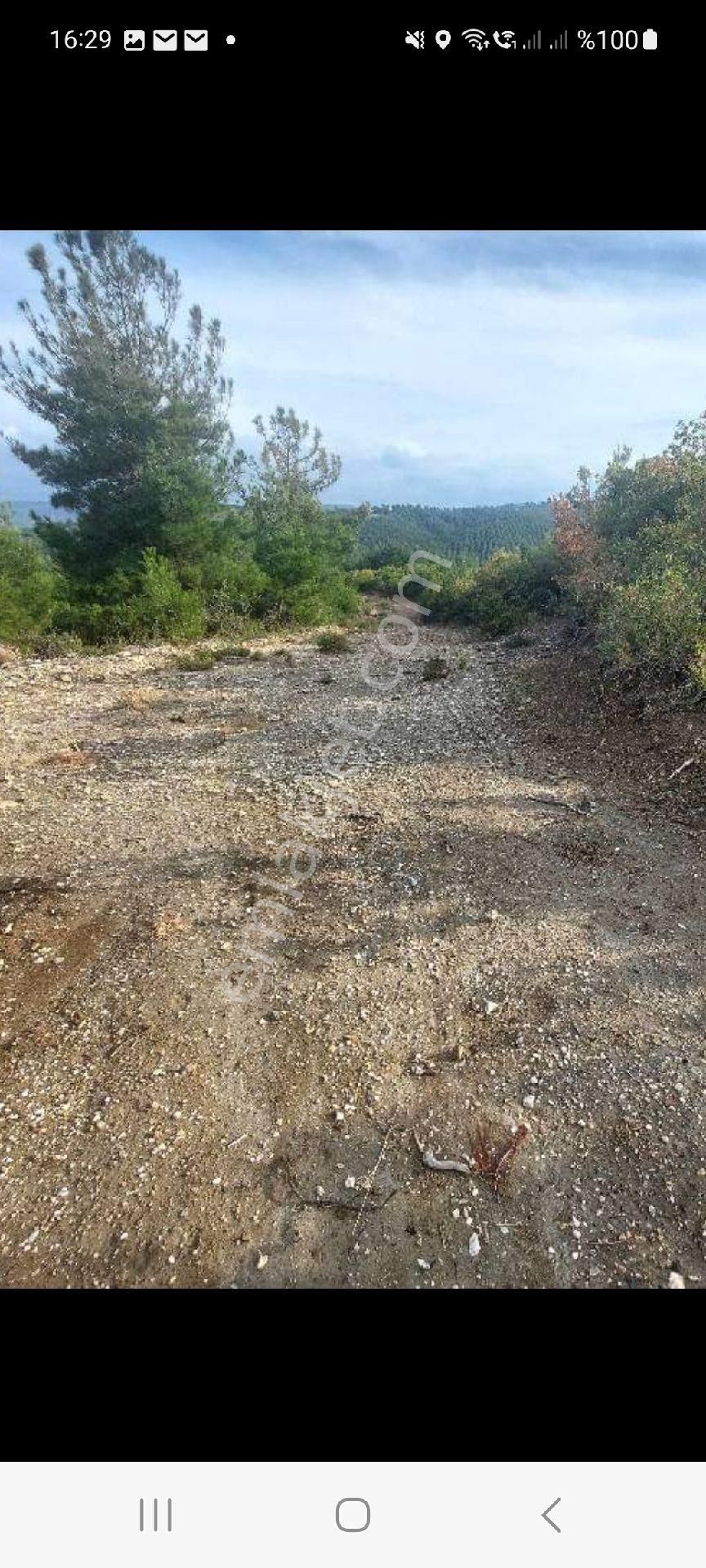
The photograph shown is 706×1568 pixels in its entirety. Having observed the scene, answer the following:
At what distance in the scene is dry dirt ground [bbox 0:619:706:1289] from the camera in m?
1.81

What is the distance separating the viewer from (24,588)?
11078mm

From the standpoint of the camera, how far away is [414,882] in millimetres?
3576

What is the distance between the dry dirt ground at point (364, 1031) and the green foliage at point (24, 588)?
6.59 meters

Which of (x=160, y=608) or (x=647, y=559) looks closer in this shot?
(x=647, y=559)

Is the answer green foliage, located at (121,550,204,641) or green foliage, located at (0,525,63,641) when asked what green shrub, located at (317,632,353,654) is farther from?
green foliage, located at (0,525,63,641)

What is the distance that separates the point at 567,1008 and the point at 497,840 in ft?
4.93

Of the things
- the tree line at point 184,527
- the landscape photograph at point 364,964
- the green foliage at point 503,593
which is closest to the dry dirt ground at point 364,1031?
the landscape photograph at point 364,964

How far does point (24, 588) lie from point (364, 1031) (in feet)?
37.1

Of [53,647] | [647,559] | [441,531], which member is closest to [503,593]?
[647,559]

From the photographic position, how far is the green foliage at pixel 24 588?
10562 millimetres

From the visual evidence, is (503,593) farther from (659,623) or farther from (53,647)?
(53,647)

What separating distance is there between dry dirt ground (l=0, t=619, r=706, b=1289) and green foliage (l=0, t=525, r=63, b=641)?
6589 millimetres

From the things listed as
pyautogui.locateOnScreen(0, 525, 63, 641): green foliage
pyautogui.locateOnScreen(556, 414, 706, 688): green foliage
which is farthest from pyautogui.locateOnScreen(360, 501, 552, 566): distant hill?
pyautogui.locateOnScreen(0, 525, 63, 641): green foliage

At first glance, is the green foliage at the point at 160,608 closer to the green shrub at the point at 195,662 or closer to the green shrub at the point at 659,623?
the green shrub at the point at 195,662
